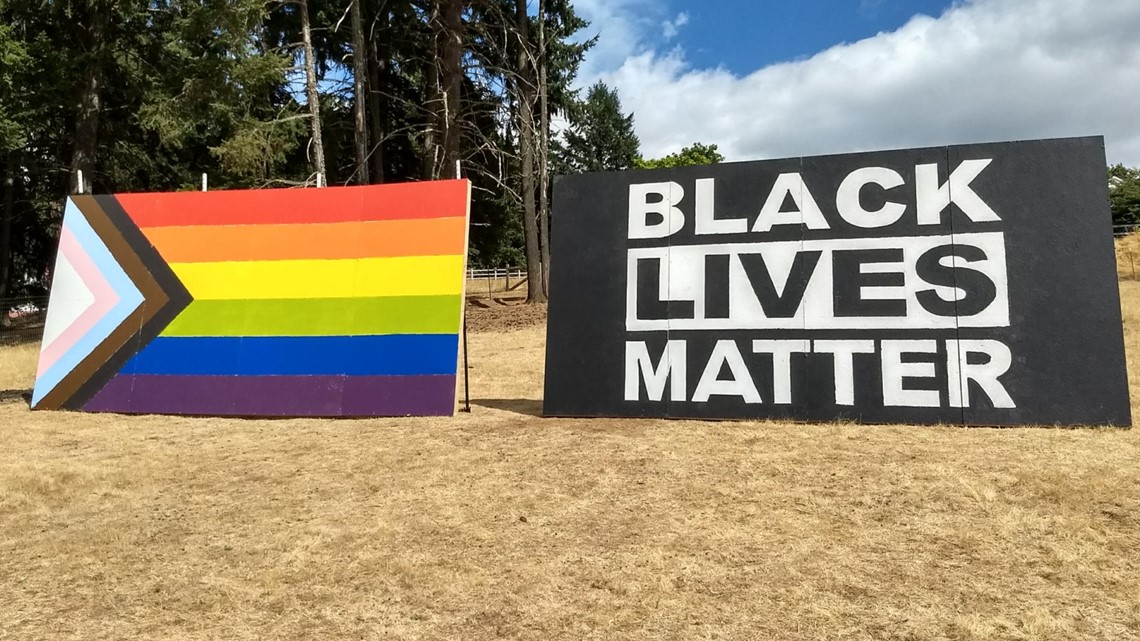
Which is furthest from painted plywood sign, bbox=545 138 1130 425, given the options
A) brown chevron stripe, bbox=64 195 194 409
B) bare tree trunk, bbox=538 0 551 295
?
bare tree trunk, bbox=538 0 551 295

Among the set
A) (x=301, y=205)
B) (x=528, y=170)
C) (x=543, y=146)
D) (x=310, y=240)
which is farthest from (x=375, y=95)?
(x=310, y=240)

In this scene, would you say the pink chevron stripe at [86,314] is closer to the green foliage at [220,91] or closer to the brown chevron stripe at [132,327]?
the brown chevron stripe at [132,327]

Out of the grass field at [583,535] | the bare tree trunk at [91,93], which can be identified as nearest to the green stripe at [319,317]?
the grass field at [583,535]

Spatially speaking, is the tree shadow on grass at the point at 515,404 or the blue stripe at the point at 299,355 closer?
the blue stripe at the point at 299,355

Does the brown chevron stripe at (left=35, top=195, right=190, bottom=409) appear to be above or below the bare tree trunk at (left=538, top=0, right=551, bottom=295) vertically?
below

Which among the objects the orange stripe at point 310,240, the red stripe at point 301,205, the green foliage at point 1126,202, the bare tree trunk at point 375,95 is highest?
the green foliage at point 1126,202

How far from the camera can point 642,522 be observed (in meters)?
4.52

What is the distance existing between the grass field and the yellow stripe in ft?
6.76

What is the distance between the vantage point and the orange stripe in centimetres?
859

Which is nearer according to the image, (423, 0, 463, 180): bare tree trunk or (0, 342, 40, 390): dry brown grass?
(0, 342, 40, 390): dry brown grass

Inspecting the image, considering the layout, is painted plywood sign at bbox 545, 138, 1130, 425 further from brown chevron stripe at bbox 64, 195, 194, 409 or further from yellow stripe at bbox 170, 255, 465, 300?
brown chevron stripe at bbox 64, 195, 194, 409

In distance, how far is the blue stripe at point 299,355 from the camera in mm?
8188

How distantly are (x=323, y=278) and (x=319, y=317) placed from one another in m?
0.50

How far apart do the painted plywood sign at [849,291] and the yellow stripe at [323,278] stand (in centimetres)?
144
